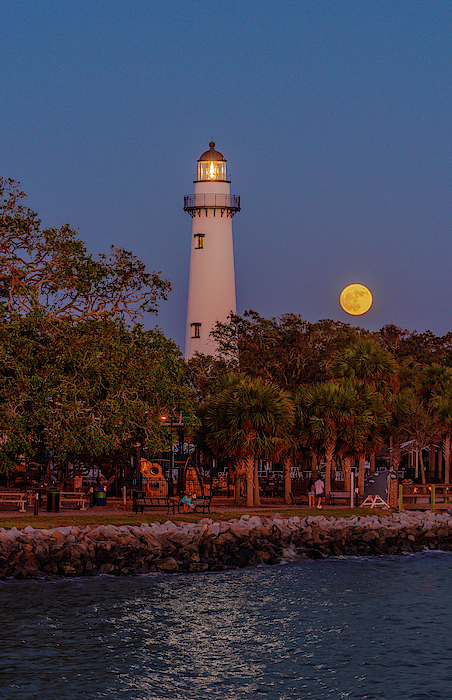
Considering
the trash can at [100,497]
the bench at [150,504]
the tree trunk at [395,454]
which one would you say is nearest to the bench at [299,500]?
the bench at [150,504]

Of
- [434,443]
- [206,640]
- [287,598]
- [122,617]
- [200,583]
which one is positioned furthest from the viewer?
[434,443]

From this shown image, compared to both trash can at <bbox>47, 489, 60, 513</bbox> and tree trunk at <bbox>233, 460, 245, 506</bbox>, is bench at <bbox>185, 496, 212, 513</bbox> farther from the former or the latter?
trash can at <bbox>47, 489, 60, 513</bbox>

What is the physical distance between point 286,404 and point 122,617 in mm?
18795

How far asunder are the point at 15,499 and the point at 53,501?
3.50 meters

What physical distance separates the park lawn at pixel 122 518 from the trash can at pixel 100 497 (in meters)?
2.16

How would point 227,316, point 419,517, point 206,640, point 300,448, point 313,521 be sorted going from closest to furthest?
point 206,640, point 313,521, point 419,517, point 300,448, point 227,316

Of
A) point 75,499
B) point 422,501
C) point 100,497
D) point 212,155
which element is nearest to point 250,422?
point 100,497

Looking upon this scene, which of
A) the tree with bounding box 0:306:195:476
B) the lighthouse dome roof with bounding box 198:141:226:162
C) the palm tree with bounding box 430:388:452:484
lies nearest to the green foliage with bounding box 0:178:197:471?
the tree with bounding box 0:306:195:476

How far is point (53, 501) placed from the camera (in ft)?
112

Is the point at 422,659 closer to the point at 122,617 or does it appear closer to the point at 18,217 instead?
the point at 122,617

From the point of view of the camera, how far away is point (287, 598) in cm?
2430

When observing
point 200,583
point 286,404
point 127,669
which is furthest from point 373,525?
point 127,669

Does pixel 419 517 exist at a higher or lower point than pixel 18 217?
lower

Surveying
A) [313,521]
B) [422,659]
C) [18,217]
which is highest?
[18,217]
